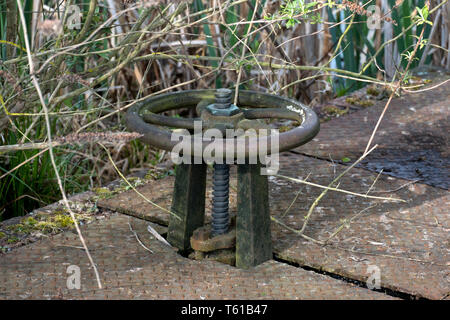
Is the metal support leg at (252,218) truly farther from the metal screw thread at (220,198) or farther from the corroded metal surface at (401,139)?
the corroded metal surface at (401,139)

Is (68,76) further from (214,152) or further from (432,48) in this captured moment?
(432,48)

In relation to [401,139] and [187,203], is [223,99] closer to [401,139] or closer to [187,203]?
[187,203]

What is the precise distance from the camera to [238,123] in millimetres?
2713

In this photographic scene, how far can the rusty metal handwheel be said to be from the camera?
2508 millimetres

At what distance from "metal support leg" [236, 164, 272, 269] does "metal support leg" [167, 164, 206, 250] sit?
20 centimetres

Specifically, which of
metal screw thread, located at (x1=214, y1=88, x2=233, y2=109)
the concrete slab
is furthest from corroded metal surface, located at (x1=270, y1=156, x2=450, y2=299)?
metal screw thread, located at (x1=214, y1=88, x2=233, y2=109)

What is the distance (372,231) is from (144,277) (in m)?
0.91

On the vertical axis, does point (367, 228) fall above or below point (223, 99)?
below

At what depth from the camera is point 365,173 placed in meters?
3.50

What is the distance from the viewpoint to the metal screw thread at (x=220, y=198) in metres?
2.71

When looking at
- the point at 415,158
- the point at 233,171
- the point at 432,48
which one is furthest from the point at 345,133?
the point at 432,48

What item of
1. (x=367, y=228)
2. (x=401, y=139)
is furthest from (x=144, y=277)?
(x=401, y=139)

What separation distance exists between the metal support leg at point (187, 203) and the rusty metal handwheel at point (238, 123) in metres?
0.16

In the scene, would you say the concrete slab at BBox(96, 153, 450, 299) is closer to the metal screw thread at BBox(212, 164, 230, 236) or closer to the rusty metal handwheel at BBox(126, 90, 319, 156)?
the metal screw thread at BBox(212, 164, 230, 236)
